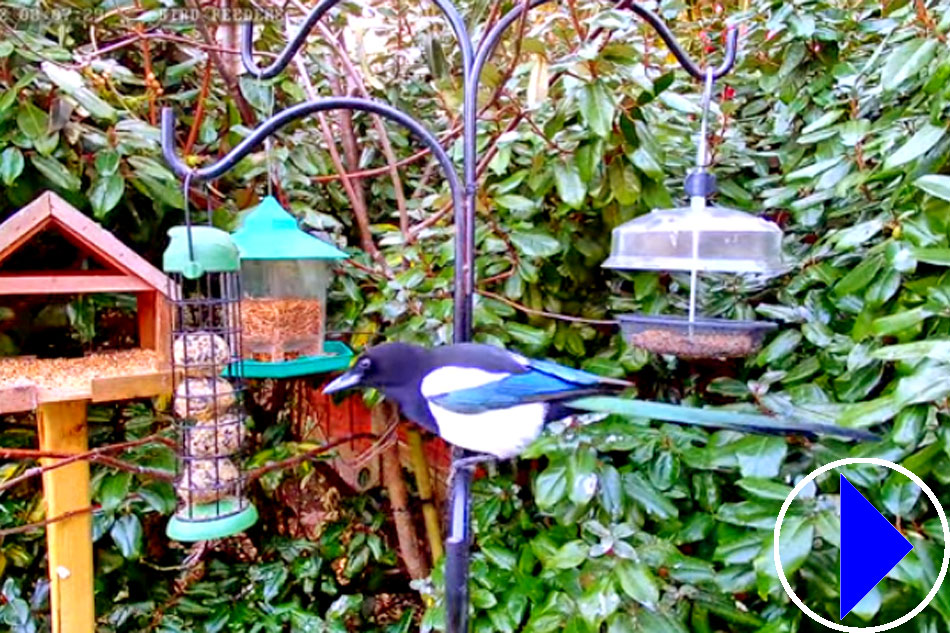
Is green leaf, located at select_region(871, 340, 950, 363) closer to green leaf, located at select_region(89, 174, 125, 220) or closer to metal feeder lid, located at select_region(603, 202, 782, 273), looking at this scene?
metal feeder lid, located at select_region(603, 202, 782, 273)

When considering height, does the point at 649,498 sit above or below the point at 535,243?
below

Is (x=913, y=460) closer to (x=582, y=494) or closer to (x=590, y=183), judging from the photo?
(x=582, y=494)

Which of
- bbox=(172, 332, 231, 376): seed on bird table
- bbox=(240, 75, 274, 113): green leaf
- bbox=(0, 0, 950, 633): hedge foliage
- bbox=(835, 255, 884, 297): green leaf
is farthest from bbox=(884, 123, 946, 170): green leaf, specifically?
bbox=(240, 75, 274, 113): green leaf

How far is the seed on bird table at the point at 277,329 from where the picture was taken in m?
→ 1.29

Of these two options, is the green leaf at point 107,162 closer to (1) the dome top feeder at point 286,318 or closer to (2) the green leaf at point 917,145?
(1) the dome top feeder at point 286,318

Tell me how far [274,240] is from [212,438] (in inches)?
13.8

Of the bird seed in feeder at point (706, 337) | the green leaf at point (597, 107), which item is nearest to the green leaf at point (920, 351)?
the bird seed in feeder at point (706, 337)

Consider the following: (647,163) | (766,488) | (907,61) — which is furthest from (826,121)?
(766,488)

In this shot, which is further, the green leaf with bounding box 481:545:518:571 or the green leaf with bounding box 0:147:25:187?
the green leaf with bounding box 481:545:518:571

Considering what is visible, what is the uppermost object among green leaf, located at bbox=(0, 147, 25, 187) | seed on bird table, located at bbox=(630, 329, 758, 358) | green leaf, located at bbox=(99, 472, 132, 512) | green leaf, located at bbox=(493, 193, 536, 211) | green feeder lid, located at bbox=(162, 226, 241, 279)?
green leaf, located at bbox=(0, 147, 25, 187)

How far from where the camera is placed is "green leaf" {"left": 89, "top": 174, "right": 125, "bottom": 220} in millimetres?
1231

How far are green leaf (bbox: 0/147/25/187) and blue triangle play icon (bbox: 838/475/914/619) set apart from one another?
1.39m

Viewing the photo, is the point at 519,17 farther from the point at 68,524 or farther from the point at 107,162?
the point at 68,524

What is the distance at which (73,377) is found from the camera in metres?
1.10
